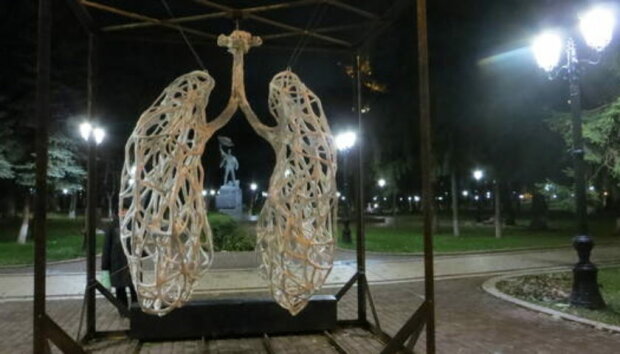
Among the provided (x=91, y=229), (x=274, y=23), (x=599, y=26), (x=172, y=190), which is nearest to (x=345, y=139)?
(x=599, y=26)

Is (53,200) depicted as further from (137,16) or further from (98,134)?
(137,16)

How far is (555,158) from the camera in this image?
2350 centimetres

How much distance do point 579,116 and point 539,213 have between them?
80.9ft

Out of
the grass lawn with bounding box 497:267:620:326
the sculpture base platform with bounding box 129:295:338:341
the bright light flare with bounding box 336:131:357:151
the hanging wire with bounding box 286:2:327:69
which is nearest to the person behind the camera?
the hanging wire with bounding box 286:2:327:69

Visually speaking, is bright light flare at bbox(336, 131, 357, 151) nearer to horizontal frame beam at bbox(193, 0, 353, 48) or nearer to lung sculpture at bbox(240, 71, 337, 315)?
horizontal frame beam at bbox(193, 0, 353, 48)

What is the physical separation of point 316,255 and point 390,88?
824 inches

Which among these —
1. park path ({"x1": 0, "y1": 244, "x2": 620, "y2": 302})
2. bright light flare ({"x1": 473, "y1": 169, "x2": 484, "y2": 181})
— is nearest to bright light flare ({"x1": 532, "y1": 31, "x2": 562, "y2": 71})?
park path ({"x1": 0, "y1": 244, "x2": 620, "y2": 302})

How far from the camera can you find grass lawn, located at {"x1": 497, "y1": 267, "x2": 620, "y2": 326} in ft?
31.2

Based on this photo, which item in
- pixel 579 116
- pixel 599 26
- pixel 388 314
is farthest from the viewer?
pixel 579 116

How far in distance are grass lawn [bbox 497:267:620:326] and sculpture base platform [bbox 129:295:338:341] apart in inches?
184

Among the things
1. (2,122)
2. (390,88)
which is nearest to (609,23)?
(390,88)

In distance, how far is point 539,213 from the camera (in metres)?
33.1

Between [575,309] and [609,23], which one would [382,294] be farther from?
[609,23]

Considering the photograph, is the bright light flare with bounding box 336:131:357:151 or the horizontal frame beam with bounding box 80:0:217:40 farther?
the bright light flare with bounding box 336:131:357:151
